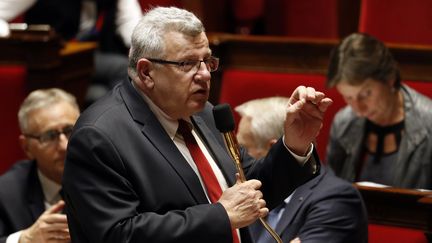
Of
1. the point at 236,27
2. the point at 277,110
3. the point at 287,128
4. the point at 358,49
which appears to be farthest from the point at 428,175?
the point at 236,27

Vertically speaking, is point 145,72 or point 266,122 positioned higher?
point 145,72

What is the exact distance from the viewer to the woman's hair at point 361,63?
5.64 feet

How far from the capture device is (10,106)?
1.95m

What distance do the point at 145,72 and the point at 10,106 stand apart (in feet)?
3.22

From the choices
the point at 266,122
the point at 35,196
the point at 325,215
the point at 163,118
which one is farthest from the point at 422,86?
the point at 163,118

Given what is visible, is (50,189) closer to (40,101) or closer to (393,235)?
(40,101)

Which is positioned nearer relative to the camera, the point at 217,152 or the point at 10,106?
the point at 217,152

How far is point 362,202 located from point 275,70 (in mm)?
650

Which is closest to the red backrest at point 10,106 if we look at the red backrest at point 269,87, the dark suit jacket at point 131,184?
the red backrest at point 269,87

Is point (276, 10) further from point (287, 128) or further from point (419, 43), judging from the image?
point (287, 128)

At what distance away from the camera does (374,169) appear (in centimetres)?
176

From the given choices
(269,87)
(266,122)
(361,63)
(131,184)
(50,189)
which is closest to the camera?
(131,184)

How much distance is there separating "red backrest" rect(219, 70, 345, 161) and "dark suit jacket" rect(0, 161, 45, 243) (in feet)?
1.68

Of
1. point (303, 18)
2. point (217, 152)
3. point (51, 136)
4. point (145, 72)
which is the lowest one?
point (303, 18)
